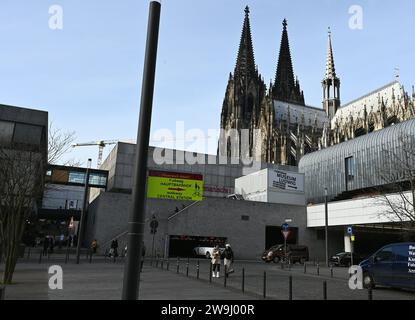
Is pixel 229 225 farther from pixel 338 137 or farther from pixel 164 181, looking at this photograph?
pixel 338 137

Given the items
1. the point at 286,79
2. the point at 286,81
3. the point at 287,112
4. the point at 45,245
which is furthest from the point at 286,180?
the point at 286,79

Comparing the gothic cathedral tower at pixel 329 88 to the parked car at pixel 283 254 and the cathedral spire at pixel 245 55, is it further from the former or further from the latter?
the parked car at pixel 283 254

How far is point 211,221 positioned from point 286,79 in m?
86.3

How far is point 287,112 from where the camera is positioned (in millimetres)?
99625

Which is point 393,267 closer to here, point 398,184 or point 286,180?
point 398,184

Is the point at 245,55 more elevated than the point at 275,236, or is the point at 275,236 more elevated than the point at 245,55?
the point at 245,55

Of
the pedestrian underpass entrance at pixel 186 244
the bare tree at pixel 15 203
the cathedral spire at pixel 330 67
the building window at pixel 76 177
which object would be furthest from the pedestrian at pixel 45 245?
the cathedral spire at pixel 330 67

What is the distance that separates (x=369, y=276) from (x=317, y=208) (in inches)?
1102

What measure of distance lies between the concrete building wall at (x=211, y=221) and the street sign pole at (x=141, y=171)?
3138 cm

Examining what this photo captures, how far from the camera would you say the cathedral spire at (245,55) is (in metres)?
111

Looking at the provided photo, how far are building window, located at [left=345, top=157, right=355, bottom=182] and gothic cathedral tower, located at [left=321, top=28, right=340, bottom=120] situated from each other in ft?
210

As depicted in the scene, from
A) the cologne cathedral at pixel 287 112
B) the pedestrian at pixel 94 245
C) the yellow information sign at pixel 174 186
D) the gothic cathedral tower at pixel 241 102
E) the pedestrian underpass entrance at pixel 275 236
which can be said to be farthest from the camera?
the gothic cathedral tower at pixel 241 102

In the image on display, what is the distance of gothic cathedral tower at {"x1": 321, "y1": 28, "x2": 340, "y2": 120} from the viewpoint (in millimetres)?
109256
